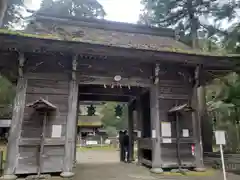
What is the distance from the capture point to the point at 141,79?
288 inches

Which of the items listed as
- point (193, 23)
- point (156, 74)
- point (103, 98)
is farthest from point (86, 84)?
point (193, 23)

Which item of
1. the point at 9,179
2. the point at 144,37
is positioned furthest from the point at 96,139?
the point at 9,179

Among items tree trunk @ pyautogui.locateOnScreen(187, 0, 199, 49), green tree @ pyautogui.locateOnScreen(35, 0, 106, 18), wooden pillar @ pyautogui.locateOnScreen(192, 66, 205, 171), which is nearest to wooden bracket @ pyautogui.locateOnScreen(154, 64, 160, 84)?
wooden pillar @ pyautogui.locateOnScreen(192, 66, 205, 171)

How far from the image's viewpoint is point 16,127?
19.6ft

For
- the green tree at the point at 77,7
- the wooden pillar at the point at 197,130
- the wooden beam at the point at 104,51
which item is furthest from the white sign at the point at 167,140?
the green tree at the point at 77,7

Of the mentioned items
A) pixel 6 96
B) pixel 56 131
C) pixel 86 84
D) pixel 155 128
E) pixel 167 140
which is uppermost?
pixel 6 96

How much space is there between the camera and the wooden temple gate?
5.96 m

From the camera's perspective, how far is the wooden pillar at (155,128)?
6656 millimetres

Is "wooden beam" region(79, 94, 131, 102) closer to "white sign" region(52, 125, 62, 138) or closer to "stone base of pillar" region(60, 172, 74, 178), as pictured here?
"white sign" region(52, 125, 62, 138)

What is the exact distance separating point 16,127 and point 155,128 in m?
4.61

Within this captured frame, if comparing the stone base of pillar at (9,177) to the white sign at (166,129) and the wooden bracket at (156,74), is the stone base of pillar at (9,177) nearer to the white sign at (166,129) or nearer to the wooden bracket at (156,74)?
the white sign at (166,129)

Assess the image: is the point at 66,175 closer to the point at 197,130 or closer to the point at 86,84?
the point at 86,84

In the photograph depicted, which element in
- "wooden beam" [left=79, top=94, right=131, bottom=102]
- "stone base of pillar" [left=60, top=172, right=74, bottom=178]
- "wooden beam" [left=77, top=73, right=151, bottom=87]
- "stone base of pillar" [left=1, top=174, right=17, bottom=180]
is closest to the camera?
"stone base of pillar" [left=1, top=174, right=17, bottom=180]

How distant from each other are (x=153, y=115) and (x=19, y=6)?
1609 cm
